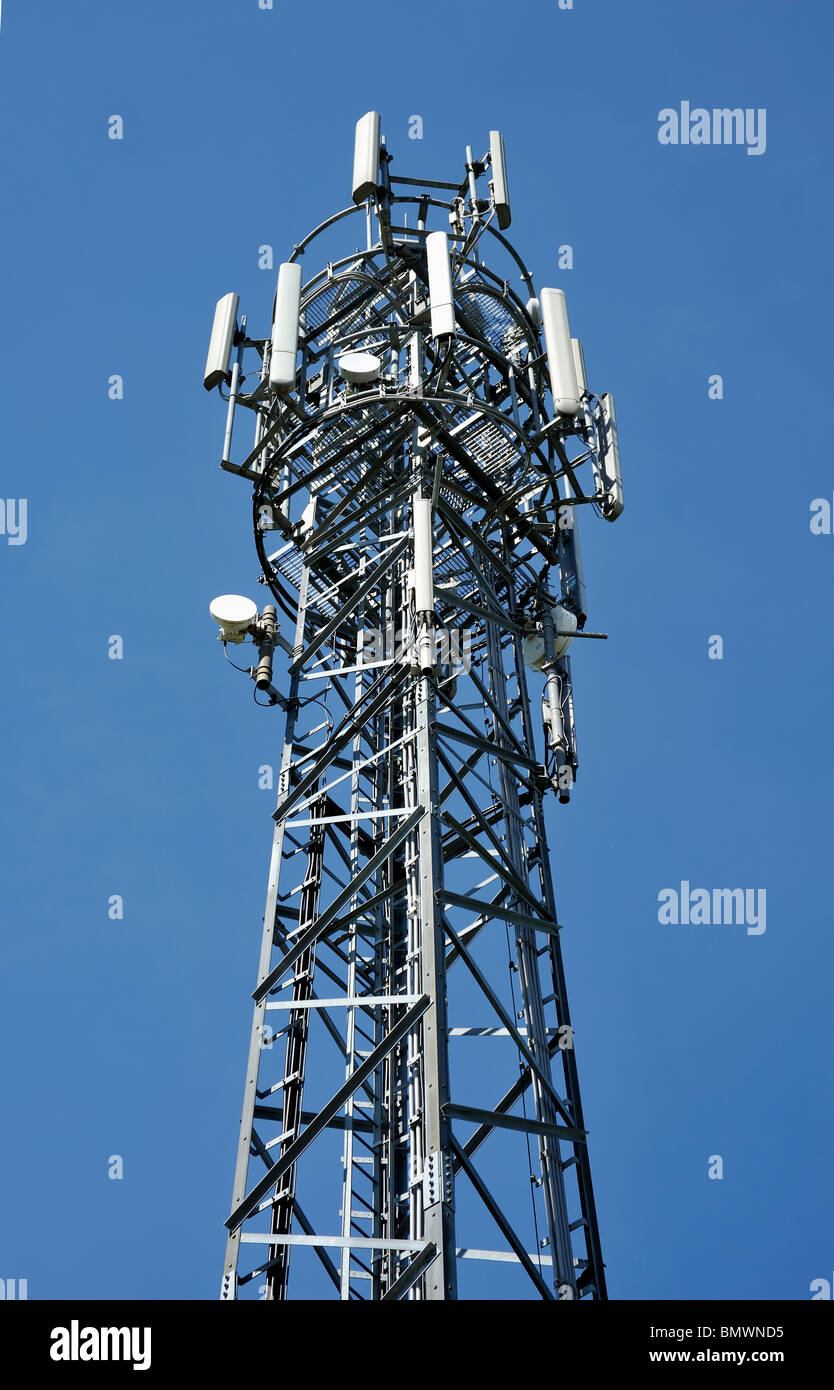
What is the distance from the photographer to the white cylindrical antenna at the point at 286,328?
1639cm

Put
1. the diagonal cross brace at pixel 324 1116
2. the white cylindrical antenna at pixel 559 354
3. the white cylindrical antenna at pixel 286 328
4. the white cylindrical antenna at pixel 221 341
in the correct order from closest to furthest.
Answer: the diagonal cross brace at pixel 324 1116 → the white cylindrical antenna at pixel 286 328 → the white cylindrical antenna at pixel 559 354 → the white cylindrical antenna at pixel 221 341

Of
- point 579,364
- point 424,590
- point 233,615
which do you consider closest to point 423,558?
point 424,590

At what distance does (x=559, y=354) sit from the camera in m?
17.0

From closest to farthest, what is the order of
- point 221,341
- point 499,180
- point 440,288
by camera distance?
point 440,288 < point 221,341 < point 499,180

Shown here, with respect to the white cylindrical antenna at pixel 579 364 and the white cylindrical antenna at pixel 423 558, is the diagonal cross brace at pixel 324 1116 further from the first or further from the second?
the white cylindrical antenna at pixel 579 364

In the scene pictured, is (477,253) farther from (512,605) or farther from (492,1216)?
(492,1216)

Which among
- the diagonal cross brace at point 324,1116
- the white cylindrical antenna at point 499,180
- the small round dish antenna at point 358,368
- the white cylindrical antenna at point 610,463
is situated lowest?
the diagonal cross brace at point 324,1116

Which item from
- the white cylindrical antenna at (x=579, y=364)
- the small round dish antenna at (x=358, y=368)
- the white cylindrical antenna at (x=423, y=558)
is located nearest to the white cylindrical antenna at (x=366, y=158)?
the small round dish antenna at (x=358, y=368)

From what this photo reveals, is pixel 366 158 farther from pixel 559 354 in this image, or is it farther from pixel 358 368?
pixel 559 354

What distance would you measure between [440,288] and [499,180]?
3.93 m

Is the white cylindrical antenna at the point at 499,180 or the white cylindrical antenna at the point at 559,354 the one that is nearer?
the white cylindrical antenna at the point at 559,354

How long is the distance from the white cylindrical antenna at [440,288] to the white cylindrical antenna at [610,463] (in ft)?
10.7

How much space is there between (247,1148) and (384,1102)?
2.43 m
